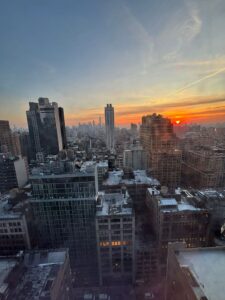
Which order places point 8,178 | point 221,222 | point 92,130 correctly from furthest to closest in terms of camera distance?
point 92,130 < point 8,178 < point 221,222

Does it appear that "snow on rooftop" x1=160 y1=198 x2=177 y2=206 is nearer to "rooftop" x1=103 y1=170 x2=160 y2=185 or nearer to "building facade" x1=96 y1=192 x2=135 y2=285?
"building facade" x1=96 y1=192 x2=135 y2=285

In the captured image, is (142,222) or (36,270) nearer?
(36,270)

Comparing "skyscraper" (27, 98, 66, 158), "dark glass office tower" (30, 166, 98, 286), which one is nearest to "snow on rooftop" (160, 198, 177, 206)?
"dark glass office tower" (30, 166, 98, 286)

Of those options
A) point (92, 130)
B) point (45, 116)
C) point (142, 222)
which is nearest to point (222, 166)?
point (142, 222)

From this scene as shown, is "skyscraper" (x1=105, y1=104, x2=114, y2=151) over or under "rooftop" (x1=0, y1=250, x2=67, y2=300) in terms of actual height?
over

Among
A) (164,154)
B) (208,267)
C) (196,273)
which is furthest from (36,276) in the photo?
(164,154)

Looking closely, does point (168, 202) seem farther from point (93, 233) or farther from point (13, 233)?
point (13, 233)

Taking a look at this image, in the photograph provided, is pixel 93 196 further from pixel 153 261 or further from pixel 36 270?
pixel 153 261

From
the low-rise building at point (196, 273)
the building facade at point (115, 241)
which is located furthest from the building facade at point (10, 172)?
the low-rise building at point (196, 273)
